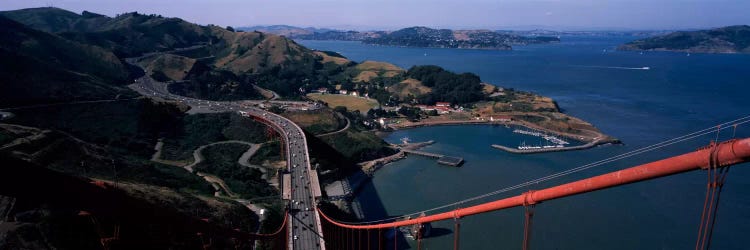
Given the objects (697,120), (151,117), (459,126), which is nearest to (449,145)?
(459,126)

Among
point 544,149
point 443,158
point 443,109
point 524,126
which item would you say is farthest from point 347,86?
point 544,149

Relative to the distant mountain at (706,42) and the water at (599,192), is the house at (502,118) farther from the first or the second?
the distant mountain at (706,42)

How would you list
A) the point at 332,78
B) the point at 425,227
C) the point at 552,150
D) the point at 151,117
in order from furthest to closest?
the point at 332,78 → the point at 552,150 → the point at 151,117 → the point at 425,227

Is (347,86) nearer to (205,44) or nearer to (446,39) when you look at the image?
(205,44)

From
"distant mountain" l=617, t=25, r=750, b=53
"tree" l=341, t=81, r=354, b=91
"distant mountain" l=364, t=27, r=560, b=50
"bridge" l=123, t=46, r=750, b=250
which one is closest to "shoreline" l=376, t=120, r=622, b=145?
"bridge" l=123, t=46, r=750, b=250

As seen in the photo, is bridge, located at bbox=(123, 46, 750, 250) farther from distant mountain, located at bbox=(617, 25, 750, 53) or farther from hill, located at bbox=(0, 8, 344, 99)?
distant mountain, located at bbox=(617, 25, 750, 53)

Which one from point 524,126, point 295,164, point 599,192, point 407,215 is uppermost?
point 295,164

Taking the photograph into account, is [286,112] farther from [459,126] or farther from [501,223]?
[501,223]
